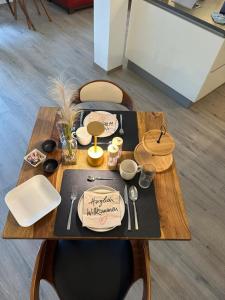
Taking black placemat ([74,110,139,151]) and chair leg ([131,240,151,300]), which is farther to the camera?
black placemat ([74,110,139,151])

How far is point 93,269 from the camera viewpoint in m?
1.11

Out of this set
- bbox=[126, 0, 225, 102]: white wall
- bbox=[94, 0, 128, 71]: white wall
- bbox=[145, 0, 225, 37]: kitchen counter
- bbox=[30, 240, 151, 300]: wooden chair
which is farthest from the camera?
bbox=[94, 0, 128, 71]: white wall

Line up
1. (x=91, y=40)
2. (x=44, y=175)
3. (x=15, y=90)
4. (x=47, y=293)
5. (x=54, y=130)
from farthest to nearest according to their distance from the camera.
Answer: (x=91, y=40) < (x=15, y=90) < (x=47, y=293) < (x=54, y=130) < (x=44, y=175)

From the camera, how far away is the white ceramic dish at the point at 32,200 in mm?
960

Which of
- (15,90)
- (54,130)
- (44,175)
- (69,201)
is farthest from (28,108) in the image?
(69,201)

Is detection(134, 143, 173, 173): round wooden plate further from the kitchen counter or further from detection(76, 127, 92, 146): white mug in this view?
the kitchen counter

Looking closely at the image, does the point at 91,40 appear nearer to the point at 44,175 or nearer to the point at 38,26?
the point at 38,26

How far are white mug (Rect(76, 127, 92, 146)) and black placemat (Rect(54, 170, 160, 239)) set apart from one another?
0.55ft

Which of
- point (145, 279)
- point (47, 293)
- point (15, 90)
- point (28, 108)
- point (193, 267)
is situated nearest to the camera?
point (145, 279)

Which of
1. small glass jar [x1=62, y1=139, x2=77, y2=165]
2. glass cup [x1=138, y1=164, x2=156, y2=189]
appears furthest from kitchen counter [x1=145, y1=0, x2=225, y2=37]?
small glass jar [x1=62, y1=139, x2=77, y2=165]

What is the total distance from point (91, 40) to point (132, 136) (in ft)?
8.35

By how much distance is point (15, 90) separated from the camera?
2564 millimetres

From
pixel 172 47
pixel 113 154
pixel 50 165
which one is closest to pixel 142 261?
pixel 113 154

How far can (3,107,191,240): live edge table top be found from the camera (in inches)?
36.8
